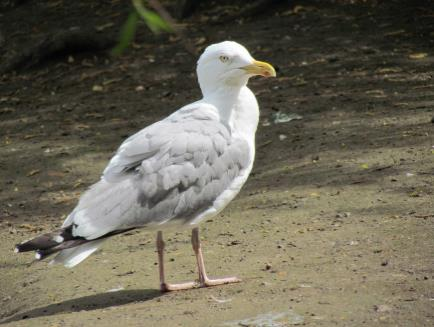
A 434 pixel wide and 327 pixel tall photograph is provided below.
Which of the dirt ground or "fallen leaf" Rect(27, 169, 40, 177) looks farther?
"fallen leaf" Rect(27, 169, 40, 177)

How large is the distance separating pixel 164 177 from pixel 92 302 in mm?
905

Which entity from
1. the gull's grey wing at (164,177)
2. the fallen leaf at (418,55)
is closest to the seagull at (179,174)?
the gull's grey wing at (164,177)

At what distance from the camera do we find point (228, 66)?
563cm

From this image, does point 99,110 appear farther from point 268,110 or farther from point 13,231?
point 13,231

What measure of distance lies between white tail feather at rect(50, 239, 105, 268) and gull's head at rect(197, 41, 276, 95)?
4.41ft

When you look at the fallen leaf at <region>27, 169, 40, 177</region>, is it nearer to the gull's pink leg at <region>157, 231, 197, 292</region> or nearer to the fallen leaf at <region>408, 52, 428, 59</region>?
the gull's pink leg at <region>157, 231, 197, 292</region>

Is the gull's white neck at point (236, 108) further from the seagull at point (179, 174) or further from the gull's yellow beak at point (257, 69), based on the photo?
the gull's yellow beak at point (257, 69)

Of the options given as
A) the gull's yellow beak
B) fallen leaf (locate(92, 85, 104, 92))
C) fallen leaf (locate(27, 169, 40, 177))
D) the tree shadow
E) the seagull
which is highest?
the gull's yellow beak

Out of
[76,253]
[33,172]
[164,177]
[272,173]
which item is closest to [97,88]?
[33,172]

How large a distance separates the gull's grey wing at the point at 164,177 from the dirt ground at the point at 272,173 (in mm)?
520

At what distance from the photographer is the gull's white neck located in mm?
5582

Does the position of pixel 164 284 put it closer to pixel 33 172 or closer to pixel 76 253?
pixel 76 253

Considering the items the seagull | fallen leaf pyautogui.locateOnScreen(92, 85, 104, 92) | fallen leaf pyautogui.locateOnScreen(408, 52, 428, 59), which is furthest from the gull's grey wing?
fallen leaf pyautogui.locateOnScreen(92, 85, 104, 92)

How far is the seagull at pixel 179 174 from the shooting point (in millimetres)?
4957
